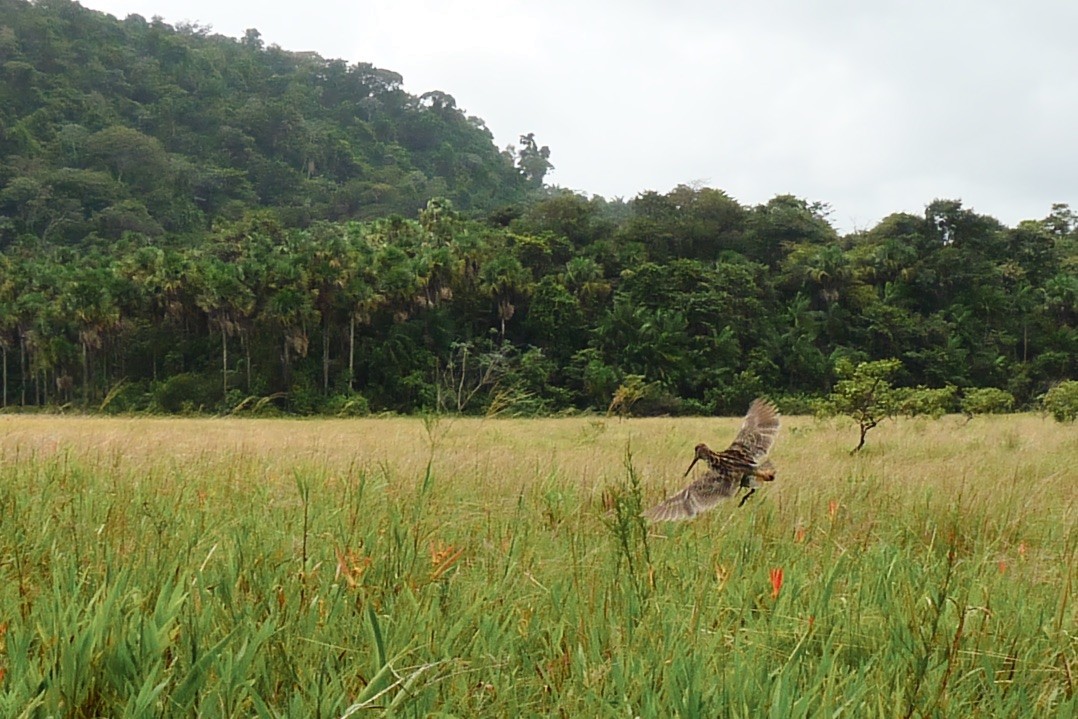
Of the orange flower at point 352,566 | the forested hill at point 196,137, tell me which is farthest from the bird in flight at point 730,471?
the forested hill at point 196,137

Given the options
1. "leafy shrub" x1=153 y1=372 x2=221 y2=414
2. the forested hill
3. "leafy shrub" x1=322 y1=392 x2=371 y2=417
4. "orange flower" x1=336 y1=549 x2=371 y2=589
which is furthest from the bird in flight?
the forested hill

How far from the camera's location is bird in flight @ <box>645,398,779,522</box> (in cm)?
308

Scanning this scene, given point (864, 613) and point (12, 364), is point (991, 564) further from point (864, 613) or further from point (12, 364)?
point (12, 364)

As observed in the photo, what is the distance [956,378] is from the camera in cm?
3566

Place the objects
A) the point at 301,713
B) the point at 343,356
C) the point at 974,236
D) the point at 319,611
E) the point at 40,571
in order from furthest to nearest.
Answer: the point at 974,236 → the point at 343,356 → the point at 40,571 → the point at 319,611 → the point at 301,713

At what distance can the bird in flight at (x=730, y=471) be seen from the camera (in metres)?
3.08

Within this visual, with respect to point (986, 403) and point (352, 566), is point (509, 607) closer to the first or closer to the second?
point (352, 566)

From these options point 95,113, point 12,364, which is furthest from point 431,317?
point 95,113

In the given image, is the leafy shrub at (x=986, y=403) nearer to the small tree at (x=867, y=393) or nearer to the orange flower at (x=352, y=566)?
the small tree at (x=867, y=393)

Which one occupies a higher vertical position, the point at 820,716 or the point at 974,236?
the point at 974,236

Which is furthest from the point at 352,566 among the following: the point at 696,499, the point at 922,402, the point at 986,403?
the point at 986,403

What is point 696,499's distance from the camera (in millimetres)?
3121

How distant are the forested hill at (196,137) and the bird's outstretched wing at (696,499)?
57.0 metres

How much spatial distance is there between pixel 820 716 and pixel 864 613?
68 cm
